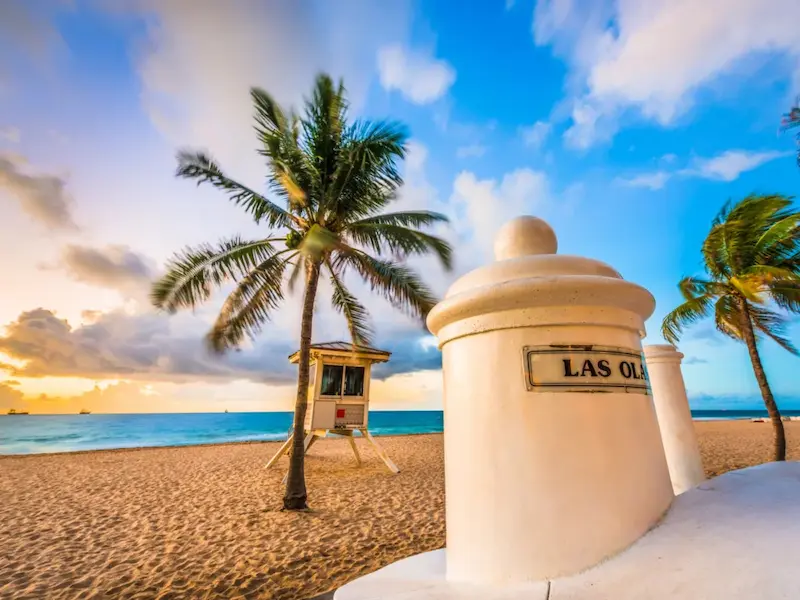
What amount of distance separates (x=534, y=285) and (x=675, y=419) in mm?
3321

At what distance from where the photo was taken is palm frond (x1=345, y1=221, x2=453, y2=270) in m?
8.20

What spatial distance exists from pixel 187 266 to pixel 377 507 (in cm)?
612

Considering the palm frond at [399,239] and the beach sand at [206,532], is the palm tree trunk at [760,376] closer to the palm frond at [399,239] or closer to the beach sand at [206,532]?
the beach sand at [206,532]

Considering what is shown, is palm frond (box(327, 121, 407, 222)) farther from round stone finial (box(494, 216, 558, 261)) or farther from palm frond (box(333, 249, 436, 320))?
round stone finial (box(494, 216, 558, 261))

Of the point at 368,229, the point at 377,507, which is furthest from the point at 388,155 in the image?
the point at 377,507

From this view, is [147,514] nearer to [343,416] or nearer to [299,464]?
[299,464]

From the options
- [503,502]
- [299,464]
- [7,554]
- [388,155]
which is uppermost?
[388,155]

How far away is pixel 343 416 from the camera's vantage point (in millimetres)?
11102

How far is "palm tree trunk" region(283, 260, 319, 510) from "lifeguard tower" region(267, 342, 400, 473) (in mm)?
2997

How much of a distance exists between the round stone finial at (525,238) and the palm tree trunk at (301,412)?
6.70 m

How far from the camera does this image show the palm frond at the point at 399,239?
8.20m

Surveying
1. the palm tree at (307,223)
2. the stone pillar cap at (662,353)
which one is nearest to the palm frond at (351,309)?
the palm tree at (307,223)

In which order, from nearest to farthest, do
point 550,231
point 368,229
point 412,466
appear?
1. point 550,231
2. point 368,229
3. point 412,466

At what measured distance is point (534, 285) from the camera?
1.11 meters
